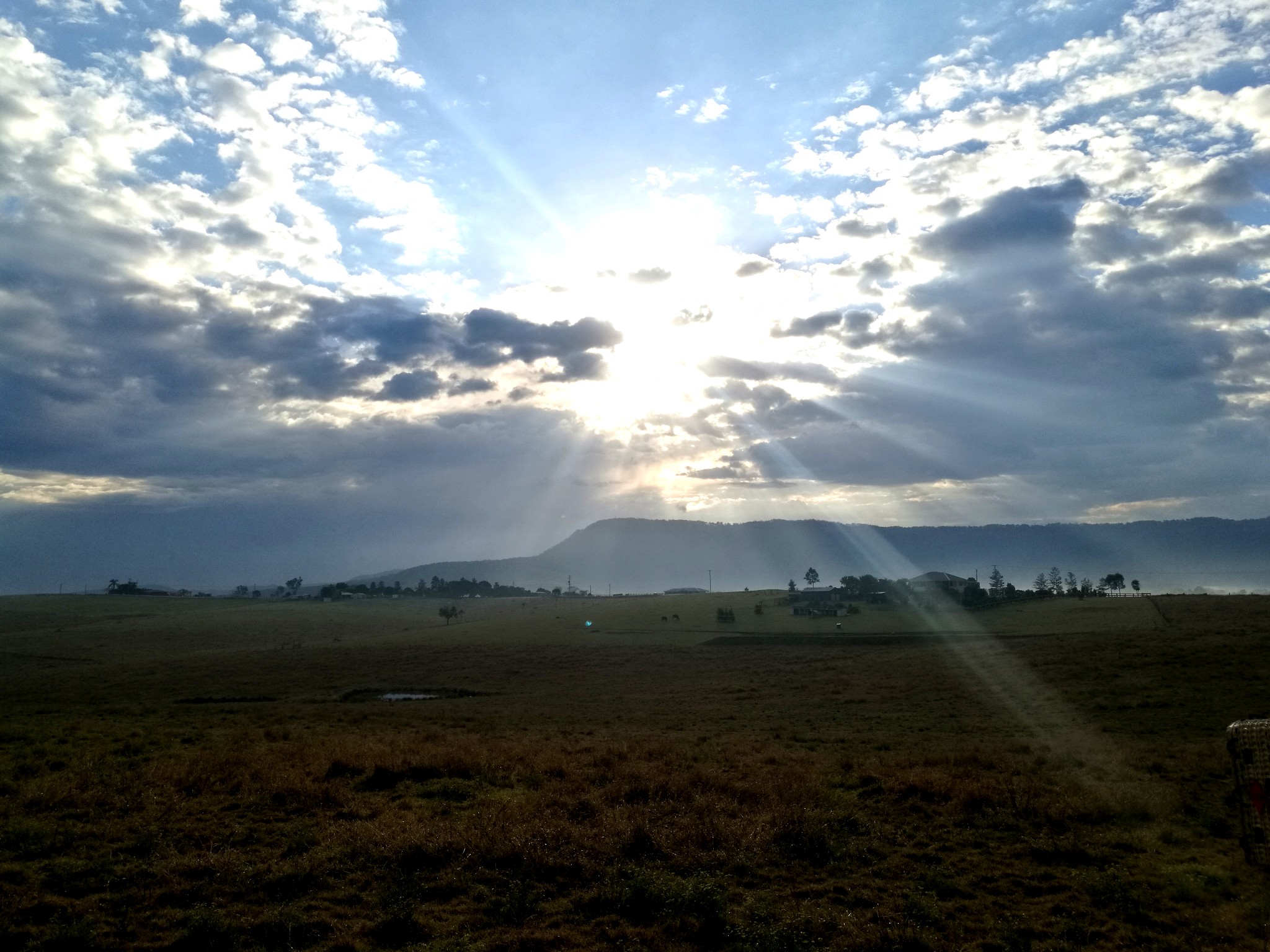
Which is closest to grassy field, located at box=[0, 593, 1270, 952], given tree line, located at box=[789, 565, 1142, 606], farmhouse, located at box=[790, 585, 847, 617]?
farmhouse, located at box=[790, 585, 847, 617]

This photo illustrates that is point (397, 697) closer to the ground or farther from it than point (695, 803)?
closer to the ground

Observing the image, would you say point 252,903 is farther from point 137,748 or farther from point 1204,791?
point 1204,791

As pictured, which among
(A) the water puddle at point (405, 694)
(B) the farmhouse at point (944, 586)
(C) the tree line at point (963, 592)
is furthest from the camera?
(B) the farmhouse at point (944, 586)

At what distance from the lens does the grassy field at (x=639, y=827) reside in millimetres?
9328

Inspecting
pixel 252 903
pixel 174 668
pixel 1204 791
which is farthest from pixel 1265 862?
pixel 174 668

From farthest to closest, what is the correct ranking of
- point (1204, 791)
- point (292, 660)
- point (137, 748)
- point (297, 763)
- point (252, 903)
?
1. point (292, 660)
2. point (137, 748)
3. point (297, 763)
4. point (1204, 791)
5. point (252, 903)

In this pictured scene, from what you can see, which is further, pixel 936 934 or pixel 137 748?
pixel 137 748

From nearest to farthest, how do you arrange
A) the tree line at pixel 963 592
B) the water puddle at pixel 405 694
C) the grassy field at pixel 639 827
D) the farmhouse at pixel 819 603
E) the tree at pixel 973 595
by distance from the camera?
1. the grassy field at pixel 639 827
2. the water puddle at pixel 405 694
3. the farmhouse at pixel 819 603
4. the tree at pixel 973 595
5. the tree line at pixel 963 592

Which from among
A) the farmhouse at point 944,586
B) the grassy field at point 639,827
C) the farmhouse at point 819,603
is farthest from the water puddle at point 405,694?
the farmhouse at point 944,586

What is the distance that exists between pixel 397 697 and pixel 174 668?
1147 inches

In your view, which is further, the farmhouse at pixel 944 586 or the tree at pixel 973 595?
the farmhouse at pixel 944 586

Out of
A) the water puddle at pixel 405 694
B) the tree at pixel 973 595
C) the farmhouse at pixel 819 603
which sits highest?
the tree at pixel 973 595

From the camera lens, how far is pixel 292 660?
250 feet

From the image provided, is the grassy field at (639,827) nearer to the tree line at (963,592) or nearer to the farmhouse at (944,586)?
the tree line at (963,592)
